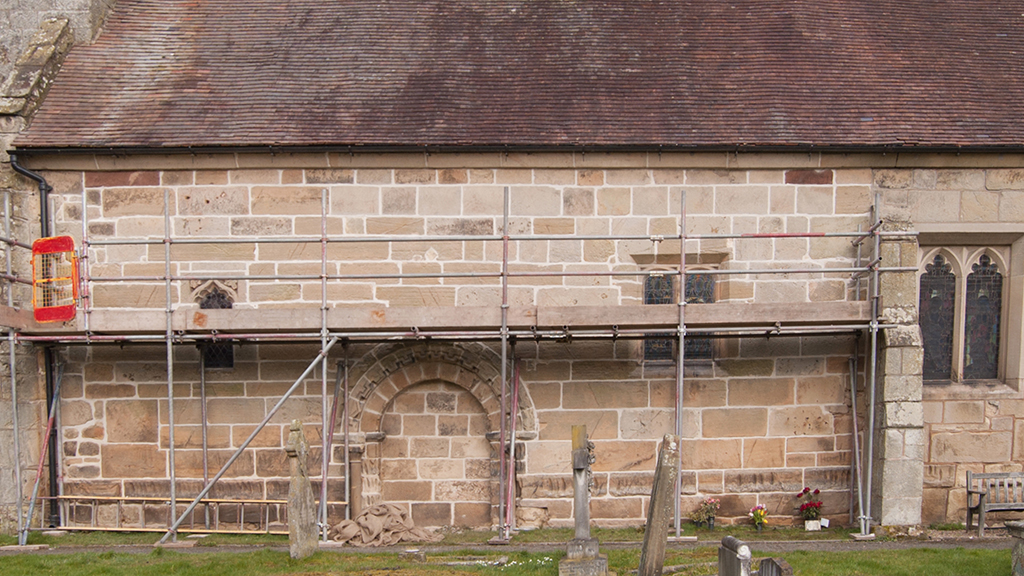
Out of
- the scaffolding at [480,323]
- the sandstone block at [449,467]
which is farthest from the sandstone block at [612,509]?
the sandstone block at [449,467]

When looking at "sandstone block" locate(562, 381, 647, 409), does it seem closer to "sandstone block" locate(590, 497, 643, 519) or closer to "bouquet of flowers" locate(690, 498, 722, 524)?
"sandstone block" locate(590, 497, 643, 519)

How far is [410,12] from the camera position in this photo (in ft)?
40.9

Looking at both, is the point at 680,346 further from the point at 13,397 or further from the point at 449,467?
the point at 13,397

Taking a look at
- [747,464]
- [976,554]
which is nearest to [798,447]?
[747,464]

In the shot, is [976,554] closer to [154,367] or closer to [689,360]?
[689,360]

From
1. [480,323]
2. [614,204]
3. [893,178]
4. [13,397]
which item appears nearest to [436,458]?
[480,323]

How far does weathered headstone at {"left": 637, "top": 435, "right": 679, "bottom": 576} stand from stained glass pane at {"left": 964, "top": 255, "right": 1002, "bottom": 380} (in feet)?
18.0

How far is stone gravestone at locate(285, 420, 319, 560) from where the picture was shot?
8.75 metres

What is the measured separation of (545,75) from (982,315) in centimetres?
689

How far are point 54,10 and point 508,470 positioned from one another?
31.1 feet

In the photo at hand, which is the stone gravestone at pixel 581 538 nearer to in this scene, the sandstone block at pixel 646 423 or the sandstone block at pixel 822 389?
the sandstone block at pixel 646 423

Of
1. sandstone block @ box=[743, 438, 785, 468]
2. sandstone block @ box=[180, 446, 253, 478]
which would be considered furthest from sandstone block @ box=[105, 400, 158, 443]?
sandstone block @ box=[743, 438, 785, 468]

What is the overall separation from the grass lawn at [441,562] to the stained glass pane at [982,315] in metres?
3.02

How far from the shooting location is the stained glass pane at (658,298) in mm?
11039
